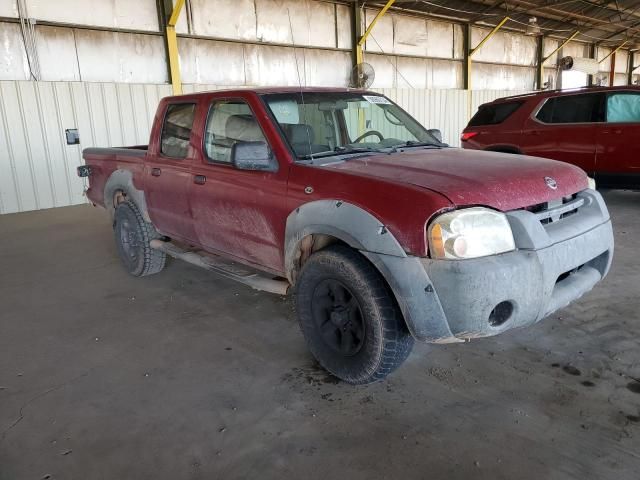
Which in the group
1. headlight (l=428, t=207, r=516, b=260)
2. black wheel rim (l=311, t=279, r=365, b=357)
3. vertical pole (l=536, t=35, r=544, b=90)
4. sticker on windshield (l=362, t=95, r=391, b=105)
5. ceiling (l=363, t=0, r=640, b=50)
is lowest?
black wheel rim (l=311, t=279, r=365, b=357)

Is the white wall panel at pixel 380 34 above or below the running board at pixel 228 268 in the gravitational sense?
above

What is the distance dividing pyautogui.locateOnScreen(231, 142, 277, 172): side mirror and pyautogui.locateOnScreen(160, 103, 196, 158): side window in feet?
3.24

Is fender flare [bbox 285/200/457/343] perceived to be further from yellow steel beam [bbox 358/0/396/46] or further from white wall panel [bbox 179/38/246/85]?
yellow steel beam [bbox 358/0/396/46]

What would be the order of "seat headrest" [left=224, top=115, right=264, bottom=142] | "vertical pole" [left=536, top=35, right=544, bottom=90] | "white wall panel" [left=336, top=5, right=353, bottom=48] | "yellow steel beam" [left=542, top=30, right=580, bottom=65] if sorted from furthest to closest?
1. "yellow steel beam" [left=542, top=30, right=580, bottom=65]
2. "vertical pole" [left=536, top=35, right=544, bottom=90]
3. "white wall panel" [left=336, top=5, right=353, bottom=48]
4. "seat headrest" [left=224, top=115, right=264, bottom=142]

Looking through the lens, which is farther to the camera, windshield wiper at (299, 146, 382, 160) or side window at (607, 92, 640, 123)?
side window at (607, 92, 640, 123)

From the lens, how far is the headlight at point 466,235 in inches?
88.1

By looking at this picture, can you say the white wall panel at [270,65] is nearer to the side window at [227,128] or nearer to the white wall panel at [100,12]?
the white wall panel at [100,12]

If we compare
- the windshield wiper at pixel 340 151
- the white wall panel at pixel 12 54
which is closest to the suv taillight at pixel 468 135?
the windshield wiper at pixel 340 151

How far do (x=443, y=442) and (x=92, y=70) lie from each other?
9.19 m

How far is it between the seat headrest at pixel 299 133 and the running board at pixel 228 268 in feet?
3.01

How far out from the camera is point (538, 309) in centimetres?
239

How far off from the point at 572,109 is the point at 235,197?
5.86 meters

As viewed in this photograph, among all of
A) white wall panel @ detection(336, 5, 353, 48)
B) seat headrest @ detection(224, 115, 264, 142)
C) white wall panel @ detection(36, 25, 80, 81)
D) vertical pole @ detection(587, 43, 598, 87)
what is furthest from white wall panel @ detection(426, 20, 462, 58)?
seat headrest @ detection(224, 115, 264, 142)

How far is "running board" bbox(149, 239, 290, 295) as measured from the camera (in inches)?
125
